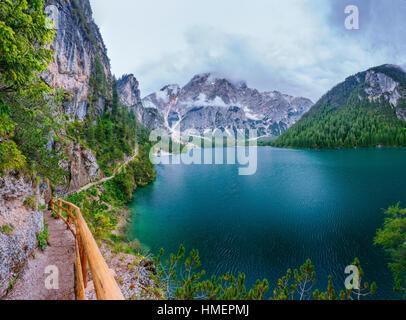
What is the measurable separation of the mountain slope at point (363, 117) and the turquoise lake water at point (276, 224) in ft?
299

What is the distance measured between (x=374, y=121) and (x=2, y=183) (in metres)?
182

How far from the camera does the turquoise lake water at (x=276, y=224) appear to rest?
1408 cm

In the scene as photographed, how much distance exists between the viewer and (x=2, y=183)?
525 centimetres

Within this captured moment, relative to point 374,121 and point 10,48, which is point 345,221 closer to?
point 10,48

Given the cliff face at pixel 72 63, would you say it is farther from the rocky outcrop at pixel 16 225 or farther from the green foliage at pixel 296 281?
the green foliage at pixel 296 281

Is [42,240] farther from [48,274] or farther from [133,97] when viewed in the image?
[133,97]

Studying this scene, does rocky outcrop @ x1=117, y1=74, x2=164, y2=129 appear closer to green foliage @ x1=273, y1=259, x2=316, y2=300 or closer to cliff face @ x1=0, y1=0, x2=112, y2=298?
cliff face @ x1=0, y1=0, x2=112, y2=298

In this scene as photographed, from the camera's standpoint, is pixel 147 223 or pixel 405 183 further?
pixel 405 183

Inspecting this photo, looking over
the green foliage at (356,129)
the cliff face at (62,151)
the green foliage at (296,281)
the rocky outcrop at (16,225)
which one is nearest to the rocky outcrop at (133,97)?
the cliff face at (62,151)

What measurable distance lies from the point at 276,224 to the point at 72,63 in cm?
5162

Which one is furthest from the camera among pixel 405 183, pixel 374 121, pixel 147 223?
pixel 374 121

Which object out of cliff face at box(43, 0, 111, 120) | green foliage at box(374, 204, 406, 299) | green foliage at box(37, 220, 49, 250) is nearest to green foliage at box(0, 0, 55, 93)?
green foliage at box(37, 220, 49, 250)

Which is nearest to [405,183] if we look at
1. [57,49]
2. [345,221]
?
Answer: [345,221]

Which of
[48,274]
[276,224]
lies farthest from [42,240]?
[276,224]
